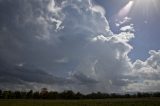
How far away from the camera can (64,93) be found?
19962cm

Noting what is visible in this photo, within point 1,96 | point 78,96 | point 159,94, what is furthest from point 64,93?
point 159,94

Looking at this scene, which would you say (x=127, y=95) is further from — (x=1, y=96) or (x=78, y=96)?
(x=1, y=96)

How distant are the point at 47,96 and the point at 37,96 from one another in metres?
9.76

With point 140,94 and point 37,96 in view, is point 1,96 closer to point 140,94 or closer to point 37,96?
point 37,96

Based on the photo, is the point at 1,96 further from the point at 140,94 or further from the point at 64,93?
the point at 140,94

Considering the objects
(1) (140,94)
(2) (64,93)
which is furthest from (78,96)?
(1) (140,94)

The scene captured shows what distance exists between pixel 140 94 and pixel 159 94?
43.7 ft

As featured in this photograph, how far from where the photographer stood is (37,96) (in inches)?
7682

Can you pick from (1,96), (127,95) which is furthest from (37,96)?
(127,95)

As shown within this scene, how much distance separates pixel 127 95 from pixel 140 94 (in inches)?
376

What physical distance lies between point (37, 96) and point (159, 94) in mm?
88250

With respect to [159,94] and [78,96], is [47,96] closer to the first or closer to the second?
[78,96]

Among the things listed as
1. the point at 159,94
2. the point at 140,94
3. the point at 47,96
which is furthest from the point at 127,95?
the point at 47,96

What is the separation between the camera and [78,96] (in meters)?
190
